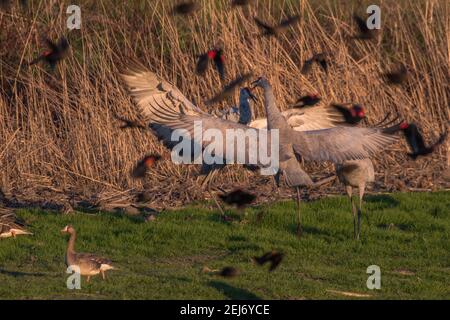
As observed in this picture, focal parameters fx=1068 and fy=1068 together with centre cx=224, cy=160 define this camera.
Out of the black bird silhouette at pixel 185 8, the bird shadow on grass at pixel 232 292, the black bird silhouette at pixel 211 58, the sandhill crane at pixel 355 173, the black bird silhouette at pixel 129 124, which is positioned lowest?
the bird shadow on grass at pixel 232 292

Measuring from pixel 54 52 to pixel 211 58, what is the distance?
77.8 inches

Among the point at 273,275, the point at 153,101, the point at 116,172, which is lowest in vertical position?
the point at 273,275

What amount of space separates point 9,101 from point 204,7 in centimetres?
293

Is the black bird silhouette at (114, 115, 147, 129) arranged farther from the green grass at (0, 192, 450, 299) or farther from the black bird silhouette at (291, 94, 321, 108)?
the black bird silhouette at (291, 94, 321, 108)

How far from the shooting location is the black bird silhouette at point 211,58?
1329 cm

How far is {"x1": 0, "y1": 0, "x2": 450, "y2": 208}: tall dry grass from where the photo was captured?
43.9 ft

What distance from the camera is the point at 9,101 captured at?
14367 mm

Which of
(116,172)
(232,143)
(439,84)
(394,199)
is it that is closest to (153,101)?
(116,172)

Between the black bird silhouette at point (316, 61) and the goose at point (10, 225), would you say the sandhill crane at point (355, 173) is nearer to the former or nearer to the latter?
the black bird silhouette at point (316, 61)

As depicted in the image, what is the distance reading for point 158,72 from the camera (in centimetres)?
1409

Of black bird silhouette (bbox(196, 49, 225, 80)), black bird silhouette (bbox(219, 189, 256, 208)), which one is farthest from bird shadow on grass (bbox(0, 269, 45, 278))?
black bird silhouette (bbox(196, 49, 225, 80))

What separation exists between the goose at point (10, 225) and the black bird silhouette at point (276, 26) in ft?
13.4

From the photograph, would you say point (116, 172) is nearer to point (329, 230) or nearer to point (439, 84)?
point (329, 230)

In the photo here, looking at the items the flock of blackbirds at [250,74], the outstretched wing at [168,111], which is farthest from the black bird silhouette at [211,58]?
the outstretched wing at [168,111]
